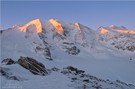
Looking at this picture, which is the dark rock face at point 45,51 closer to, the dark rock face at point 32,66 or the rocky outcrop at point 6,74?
the dark rock face at point 32,66

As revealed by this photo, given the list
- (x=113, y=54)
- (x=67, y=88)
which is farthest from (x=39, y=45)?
(x=67, y=88)

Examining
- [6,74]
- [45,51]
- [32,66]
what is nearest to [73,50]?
[45,51]

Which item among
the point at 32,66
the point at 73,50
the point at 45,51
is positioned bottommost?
the point at 32,66

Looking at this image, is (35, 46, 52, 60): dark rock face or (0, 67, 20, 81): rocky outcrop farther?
(35, 46, 52, 60): dark rock face

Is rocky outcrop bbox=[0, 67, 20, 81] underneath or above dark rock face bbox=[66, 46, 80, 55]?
underneath

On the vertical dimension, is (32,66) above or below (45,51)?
below

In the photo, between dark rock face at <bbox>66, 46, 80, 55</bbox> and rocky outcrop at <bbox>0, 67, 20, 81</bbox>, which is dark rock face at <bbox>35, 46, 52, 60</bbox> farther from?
rocky outcrop at <bbox>0, 67, 20, 81</bbox>

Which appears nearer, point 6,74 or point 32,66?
point 6,74

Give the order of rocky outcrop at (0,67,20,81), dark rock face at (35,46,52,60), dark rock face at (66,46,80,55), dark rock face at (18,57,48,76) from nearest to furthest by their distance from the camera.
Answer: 1. rocky outcrop at (0,67,20,81)
2. dark rock face at (18,57,48,76)
3. dark rock face at (35,46,52,60)
4. dark rock face at (66,46,80,55)

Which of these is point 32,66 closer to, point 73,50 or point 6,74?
point 6,74

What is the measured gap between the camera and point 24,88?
32.8 metres

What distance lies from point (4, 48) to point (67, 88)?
13551 cm

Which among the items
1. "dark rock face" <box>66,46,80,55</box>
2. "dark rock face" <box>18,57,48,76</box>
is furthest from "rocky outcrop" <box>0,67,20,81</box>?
"dark rock face" <box>66,46,80,55</box>

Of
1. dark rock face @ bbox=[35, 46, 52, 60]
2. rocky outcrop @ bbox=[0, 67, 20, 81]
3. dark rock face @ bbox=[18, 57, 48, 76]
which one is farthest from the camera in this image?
dark rock face @ bbox=[35, 46, 52, 60]
